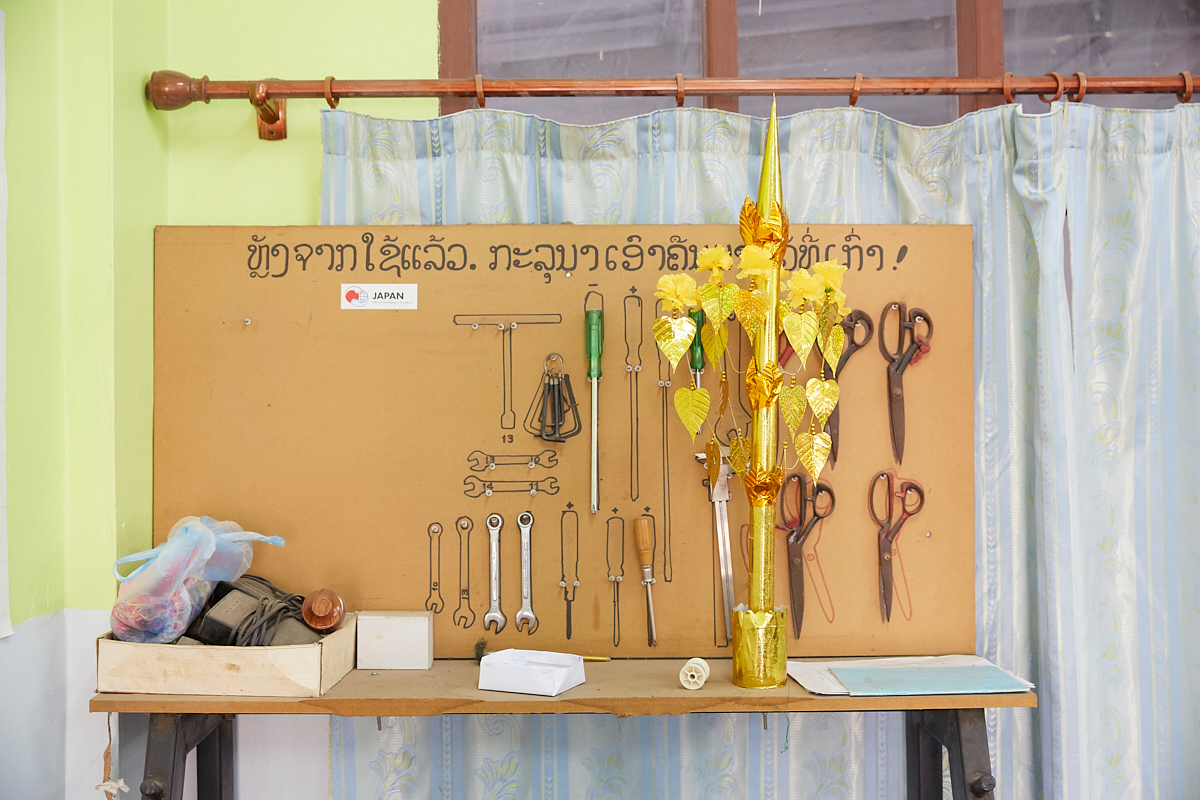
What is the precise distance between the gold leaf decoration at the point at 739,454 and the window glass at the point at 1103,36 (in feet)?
3.40

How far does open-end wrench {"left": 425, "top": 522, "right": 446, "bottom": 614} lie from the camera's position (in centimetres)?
128

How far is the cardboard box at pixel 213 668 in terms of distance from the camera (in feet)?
3.49

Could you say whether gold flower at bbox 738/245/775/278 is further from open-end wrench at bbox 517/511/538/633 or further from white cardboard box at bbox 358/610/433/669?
white cardboard box at bbox 358/610/433/669

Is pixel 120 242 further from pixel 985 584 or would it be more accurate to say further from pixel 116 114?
pixel 985 584

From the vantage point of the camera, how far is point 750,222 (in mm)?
1126

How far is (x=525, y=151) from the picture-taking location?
4.44 ft

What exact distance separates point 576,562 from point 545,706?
27 cm

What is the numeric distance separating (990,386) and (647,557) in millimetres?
726

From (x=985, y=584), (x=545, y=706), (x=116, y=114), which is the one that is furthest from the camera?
(x=985, y=584)

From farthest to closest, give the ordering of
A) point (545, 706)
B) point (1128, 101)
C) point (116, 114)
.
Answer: point (1128, 101) < point (116, 114) < point (545, 706)

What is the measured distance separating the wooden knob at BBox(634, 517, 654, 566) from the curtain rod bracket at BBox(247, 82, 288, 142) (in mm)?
1002

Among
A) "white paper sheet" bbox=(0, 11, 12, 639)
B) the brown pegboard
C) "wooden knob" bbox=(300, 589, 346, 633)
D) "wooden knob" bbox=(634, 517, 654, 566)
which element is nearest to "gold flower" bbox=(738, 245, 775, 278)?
the brown pegboard

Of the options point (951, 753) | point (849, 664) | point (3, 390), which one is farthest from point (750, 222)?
point (3, 390)

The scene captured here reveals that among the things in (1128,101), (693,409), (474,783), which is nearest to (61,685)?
(474,783)
